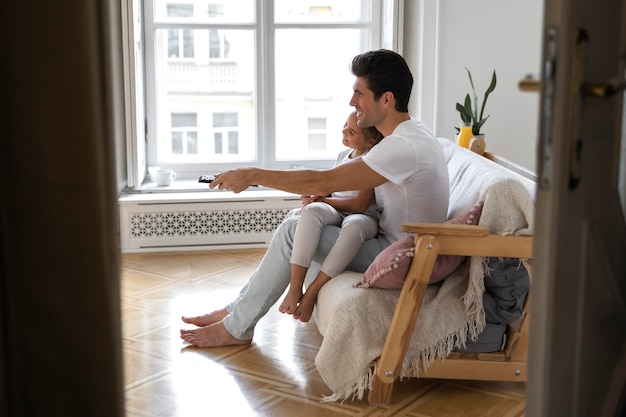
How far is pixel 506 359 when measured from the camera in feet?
9.79

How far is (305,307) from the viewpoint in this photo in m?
3.27

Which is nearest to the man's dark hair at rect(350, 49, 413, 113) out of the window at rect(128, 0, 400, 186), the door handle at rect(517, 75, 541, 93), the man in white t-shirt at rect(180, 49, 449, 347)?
the man in white t-shirt at rect(180, 49, 449, 347)

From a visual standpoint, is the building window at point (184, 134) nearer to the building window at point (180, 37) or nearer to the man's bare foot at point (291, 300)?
the building window at point (180, 37)

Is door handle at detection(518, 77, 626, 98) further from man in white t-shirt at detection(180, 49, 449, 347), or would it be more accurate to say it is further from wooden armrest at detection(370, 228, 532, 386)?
man in white t-shirt at detection(180, 49, 449, 347)

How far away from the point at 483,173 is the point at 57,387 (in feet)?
6.62

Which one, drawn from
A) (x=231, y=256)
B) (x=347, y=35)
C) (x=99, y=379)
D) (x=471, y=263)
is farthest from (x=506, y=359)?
(x=347, y=35)

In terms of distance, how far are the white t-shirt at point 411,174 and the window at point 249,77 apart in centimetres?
236

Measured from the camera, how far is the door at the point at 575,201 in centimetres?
141

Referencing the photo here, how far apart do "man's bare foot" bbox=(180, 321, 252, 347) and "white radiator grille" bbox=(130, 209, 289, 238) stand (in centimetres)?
171

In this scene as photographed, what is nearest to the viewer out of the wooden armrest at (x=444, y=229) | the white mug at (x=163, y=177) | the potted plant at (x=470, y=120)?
the wooden armrest at (x=444, y=229)

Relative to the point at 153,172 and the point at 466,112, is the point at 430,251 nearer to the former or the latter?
the point at 466,112

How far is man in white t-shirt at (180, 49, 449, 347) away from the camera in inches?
121

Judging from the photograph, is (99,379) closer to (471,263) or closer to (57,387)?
(57,387)

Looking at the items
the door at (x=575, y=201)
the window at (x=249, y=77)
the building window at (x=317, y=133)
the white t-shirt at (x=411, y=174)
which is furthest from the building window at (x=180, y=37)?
the door at (x=575, y=201)
